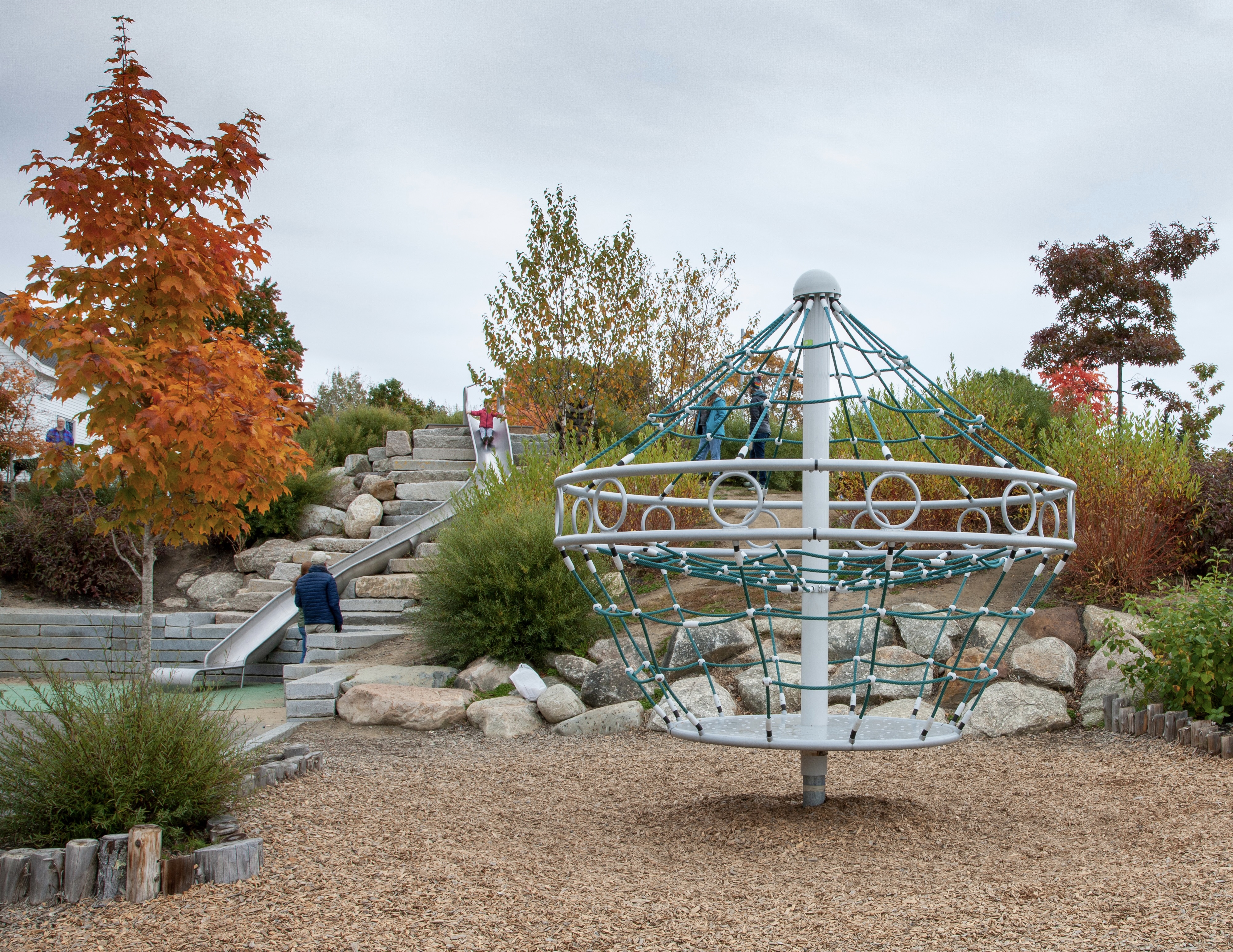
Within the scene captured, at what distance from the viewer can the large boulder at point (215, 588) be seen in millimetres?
10367

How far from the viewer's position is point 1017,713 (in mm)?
5449

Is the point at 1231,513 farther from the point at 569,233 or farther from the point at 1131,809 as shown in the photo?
the point at 569,233

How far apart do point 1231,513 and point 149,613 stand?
24.4 ft

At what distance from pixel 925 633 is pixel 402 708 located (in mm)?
3398

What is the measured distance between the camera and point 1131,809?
12.1 ft

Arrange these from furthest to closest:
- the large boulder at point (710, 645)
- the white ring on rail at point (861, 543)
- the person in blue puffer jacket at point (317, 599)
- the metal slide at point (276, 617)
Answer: the metal slide at point (276, 617)
the person in blue puffer jacket at point (317, 599)
the large boulder at point (710, 645)
the white ring on rail at point (861, 543)

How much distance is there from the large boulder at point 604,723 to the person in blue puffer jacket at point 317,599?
3026mm

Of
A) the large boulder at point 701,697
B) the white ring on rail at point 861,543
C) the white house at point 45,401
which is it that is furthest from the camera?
the white house at point 45,401

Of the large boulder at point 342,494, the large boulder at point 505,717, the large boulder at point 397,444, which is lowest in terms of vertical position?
the large boulder at point 505,717

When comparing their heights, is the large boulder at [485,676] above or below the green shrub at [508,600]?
below

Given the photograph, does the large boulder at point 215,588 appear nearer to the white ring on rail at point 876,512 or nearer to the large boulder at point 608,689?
the large boulder at point 608,689

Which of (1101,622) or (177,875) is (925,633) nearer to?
(1101,622)

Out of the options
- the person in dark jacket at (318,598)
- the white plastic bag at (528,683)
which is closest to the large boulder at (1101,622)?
the white plastic bag at (528,683)

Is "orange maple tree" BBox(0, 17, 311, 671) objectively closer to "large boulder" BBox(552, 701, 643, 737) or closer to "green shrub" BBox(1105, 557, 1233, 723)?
"large boulder" BBox(552, 701, 643, 737)
